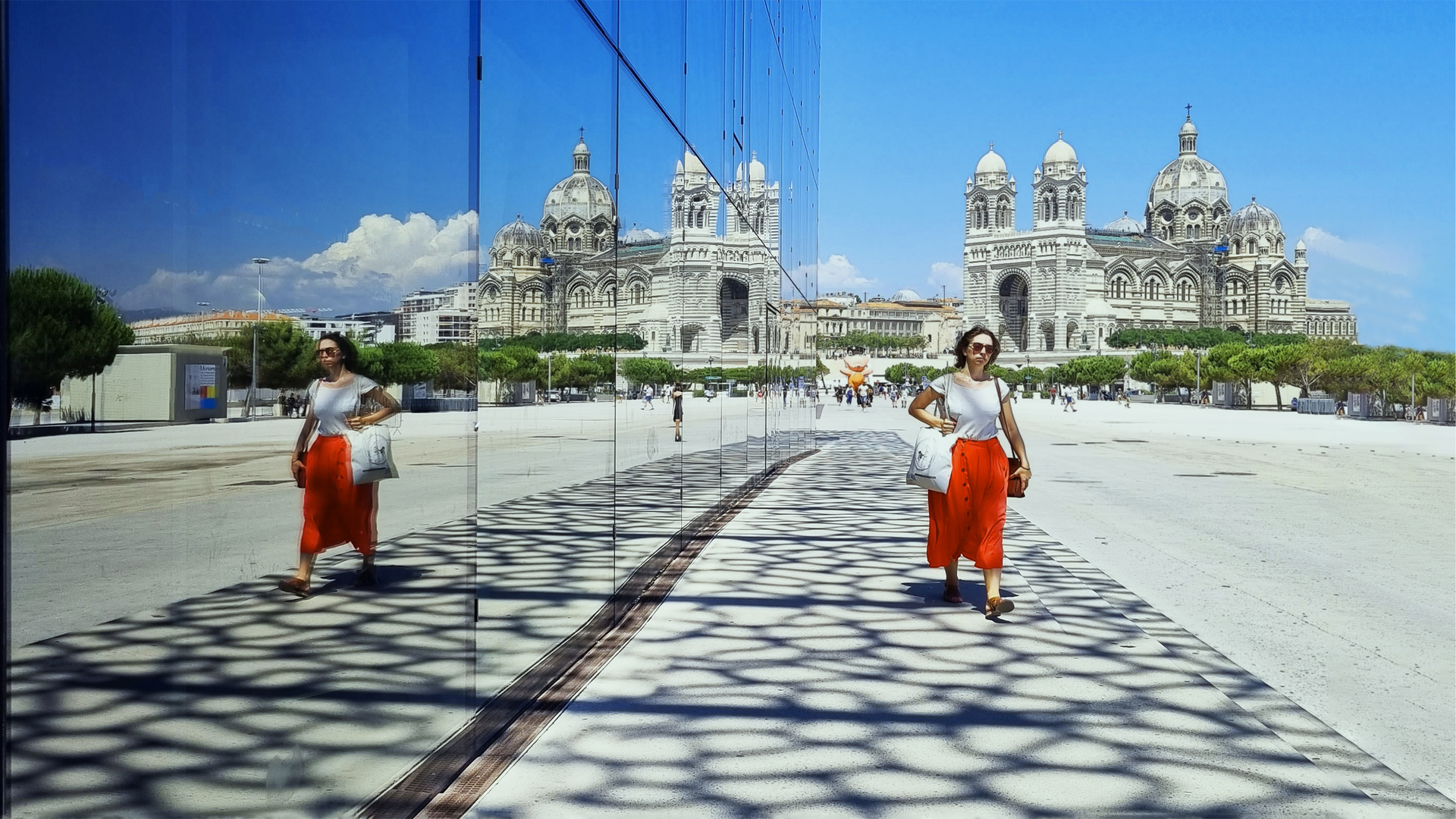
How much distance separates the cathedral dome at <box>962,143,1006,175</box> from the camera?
11900 cm

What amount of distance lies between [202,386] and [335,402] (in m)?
0.54

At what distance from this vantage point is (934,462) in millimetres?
6203

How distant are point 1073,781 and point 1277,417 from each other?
46970 mm

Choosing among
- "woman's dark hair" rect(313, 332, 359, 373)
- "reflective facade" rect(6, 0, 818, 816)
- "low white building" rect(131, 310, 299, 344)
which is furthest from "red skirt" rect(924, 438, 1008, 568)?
"low white building" rect(131, 310, 299, 344)

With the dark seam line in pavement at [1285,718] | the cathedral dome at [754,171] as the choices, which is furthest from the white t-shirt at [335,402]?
the cathedral dome at [754,171]

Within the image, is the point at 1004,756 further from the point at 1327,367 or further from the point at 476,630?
the point at 1327,367

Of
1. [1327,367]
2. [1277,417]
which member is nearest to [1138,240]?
[1327,367]

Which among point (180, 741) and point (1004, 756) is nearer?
point (180, 741)

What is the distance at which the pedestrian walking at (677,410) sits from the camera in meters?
8.45

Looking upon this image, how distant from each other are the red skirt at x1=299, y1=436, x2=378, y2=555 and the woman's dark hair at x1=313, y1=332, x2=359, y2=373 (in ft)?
0.60

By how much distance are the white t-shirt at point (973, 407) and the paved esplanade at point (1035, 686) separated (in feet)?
3.07

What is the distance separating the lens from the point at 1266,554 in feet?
29.0

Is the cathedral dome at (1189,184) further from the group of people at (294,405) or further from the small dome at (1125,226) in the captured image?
the group of people at (294,405)

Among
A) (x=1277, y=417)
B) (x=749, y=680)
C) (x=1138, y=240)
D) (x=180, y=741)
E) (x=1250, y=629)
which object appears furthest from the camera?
(x=1138, y=240)
